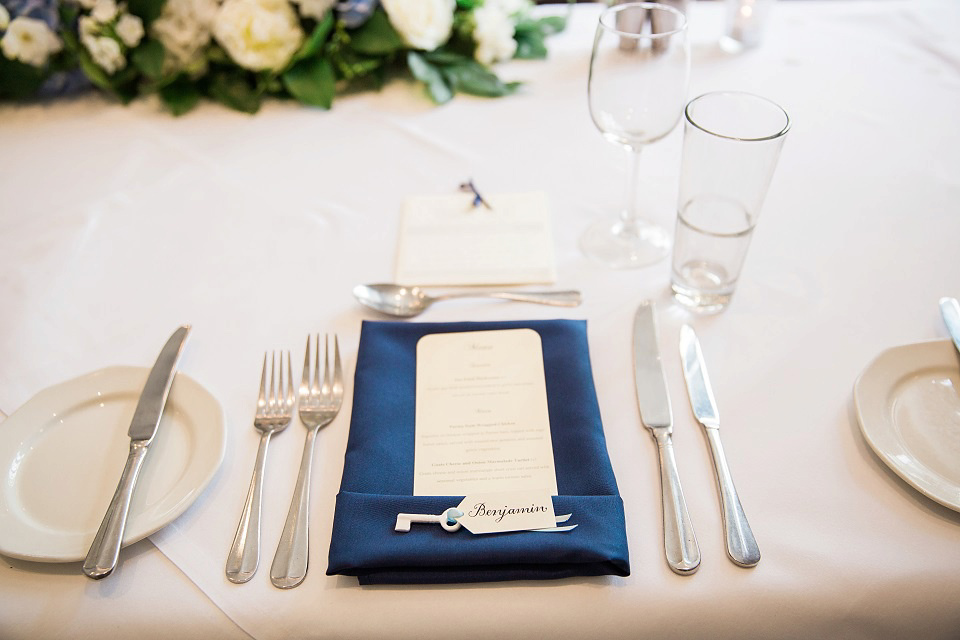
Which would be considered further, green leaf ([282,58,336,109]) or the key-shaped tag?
green leaf ([282,58,336,109])

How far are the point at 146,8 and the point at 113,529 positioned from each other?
0.98 m

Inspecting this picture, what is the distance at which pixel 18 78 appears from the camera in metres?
1.28

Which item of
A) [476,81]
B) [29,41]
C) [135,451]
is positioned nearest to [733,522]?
[135,451]

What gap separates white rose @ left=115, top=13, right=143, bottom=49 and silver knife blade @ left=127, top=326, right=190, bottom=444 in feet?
2.25

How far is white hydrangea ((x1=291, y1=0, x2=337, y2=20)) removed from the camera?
1204 mm

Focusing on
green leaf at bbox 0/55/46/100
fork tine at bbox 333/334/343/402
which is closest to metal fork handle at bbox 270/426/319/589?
fork tine at bbox 333/334/343/402

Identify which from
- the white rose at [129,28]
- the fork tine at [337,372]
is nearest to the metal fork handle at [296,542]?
the fork tine at [337,372]

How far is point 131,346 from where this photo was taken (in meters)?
0.88

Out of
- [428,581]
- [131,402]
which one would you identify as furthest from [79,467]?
[428,581]

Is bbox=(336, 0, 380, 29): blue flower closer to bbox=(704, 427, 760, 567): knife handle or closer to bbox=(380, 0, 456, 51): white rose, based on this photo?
bbox=(380, 0, 456, 51): white rose

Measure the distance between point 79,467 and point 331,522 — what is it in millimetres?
279

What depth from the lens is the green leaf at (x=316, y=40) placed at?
47.9 inches

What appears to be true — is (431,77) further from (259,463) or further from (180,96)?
(259,463)

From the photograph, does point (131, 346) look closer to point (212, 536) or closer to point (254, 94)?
Answer: point (212, 536)
